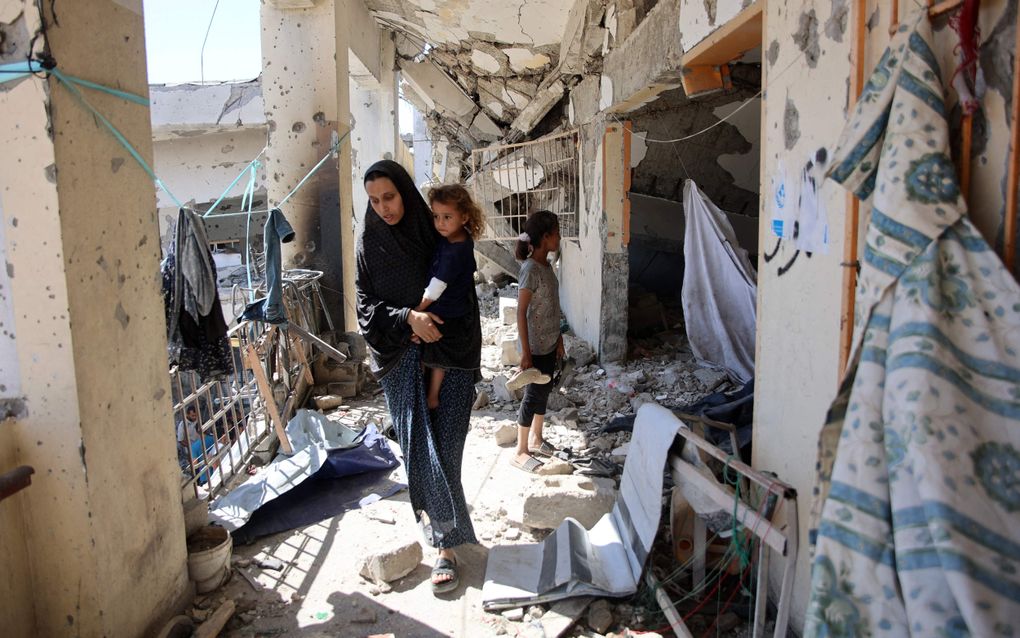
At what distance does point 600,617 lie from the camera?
7.91ft

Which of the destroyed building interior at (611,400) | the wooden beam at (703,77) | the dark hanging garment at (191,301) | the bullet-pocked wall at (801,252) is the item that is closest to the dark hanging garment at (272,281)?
the destroyed building interior at (611,400)

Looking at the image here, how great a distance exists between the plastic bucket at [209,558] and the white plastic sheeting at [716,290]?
3.94 metres

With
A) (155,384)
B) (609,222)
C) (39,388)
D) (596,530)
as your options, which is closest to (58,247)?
(39,388)

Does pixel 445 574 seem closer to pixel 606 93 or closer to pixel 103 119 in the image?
pixel 103 119

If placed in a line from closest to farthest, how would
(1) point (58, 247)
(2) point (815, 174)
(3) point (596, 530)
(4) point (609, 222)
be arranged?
(1) point (58, 247) < (2) point (815, 174) < (3) point (596, 530) < (4) point (609, 222)

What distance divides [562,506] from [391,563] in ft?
2.68

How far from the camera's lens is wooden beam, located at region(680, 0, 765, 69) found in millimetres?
2785

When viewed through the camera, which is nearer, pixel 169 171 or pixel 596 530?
pixel 596 530

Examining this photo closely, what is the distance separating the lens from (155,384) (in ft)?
7.57

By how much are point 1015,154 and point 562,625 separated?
1.94 meters

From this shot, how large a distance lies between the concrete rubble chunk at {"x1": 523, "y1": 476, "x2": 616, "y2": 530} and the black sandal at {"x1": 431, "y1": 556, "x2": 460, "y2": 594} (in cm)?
48

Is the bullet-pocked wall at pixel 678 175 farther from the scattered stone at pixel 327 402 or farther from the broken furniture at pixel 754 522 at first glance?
the broken furniture at pixel 754 522

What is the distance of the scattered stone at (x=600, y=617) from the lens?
7.83 ft

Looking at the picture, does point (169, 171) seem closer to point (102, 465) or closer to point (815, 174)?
point (102, 465)
